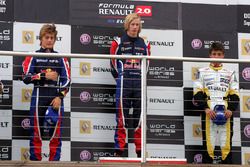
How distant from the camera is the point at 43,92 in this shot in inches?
340

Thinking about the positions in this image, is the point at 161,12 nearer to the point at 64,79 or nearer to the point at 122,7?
the point at 122,7

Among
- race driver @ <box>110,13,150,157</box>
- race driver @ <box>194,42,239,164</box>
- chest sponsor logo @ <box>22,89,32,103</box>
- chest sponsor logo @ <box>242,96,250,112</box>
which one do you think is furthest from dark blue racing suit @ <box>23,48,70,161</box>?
chest sponsor logo @ <box>242,96,250,112</box>

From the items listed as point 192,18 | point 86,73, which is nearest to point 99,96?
point 86,73

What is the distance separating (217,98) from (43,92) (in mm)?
2051

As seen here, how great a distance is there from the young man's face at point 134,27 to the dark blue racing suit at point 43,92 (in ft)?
2.82

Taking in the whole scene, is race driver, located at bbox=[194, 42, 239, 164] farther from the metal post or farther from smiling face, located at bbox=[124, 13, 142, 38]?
the metal post

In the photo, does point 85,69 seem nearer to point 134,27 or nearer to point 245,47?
point 134,27

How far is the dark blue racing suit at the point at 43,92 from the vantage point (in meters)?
8.54

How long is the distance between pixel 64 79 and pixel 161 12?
186 centimetres

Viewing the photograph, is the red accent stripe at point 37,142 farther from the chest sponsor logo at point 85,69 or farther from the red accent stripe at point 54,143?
the chest sponsor logo at point 85,69

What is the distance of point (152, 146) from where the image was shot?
31.6 feet

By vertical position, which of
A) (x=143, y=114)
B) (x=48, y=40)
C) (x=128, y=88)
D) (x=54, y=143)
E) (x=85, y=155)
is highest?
(x=48, y=40)

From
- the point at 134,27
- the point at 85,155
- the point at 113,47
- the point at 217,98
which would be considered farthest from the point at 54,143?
the point at 217,98

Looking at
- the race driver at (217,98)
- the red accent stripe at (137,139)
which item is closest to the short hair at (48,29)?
the red accent stripe at (137,139)
